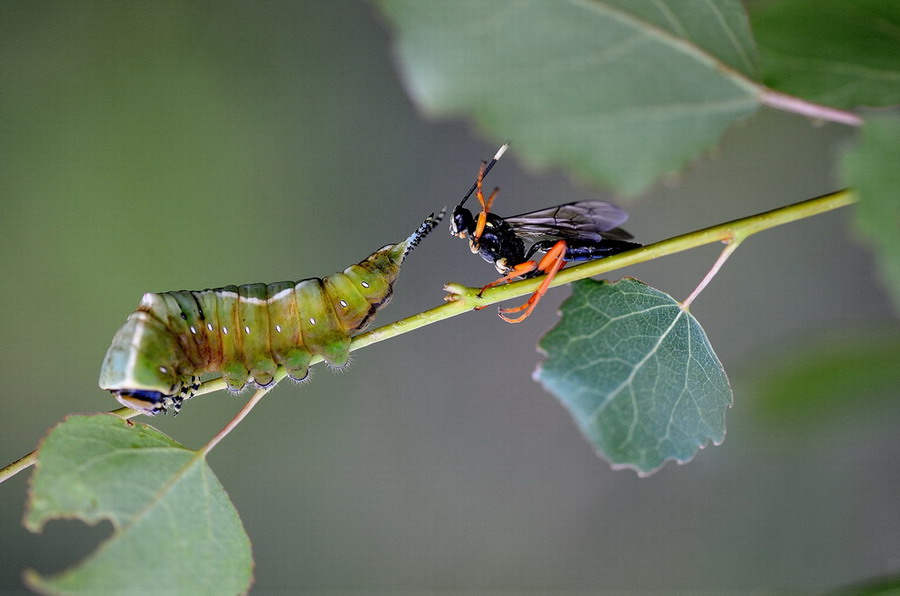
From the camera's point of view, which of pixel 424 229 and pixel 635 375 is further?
pixel 424 229

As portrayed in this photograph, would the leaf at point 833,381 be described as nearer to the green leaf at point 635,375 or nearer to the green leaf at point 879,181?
the green leaf at point 635,375

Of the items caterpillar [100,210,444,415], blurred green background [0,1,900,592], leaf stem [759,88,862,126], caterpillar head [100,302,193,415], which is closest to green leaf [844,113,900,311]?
leaf stem [759,88,862,126]

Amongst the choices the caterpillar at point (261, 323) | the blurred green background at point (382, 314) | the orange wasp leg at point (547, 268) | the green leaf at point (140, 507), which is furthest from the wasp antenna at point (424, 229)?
the blurred green background at point (382, 314)

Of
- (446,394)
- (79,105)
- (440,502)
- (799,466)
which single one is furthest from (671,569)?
(79,105)

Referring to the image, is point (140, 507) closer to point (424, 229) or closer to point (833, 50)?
point (424, 229)

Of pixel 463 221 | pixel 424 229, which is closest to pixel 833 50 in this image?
pixel 463 221

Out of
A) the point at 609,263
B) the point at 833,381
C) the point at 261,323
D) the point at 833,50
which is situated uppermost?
the point at 833,50
